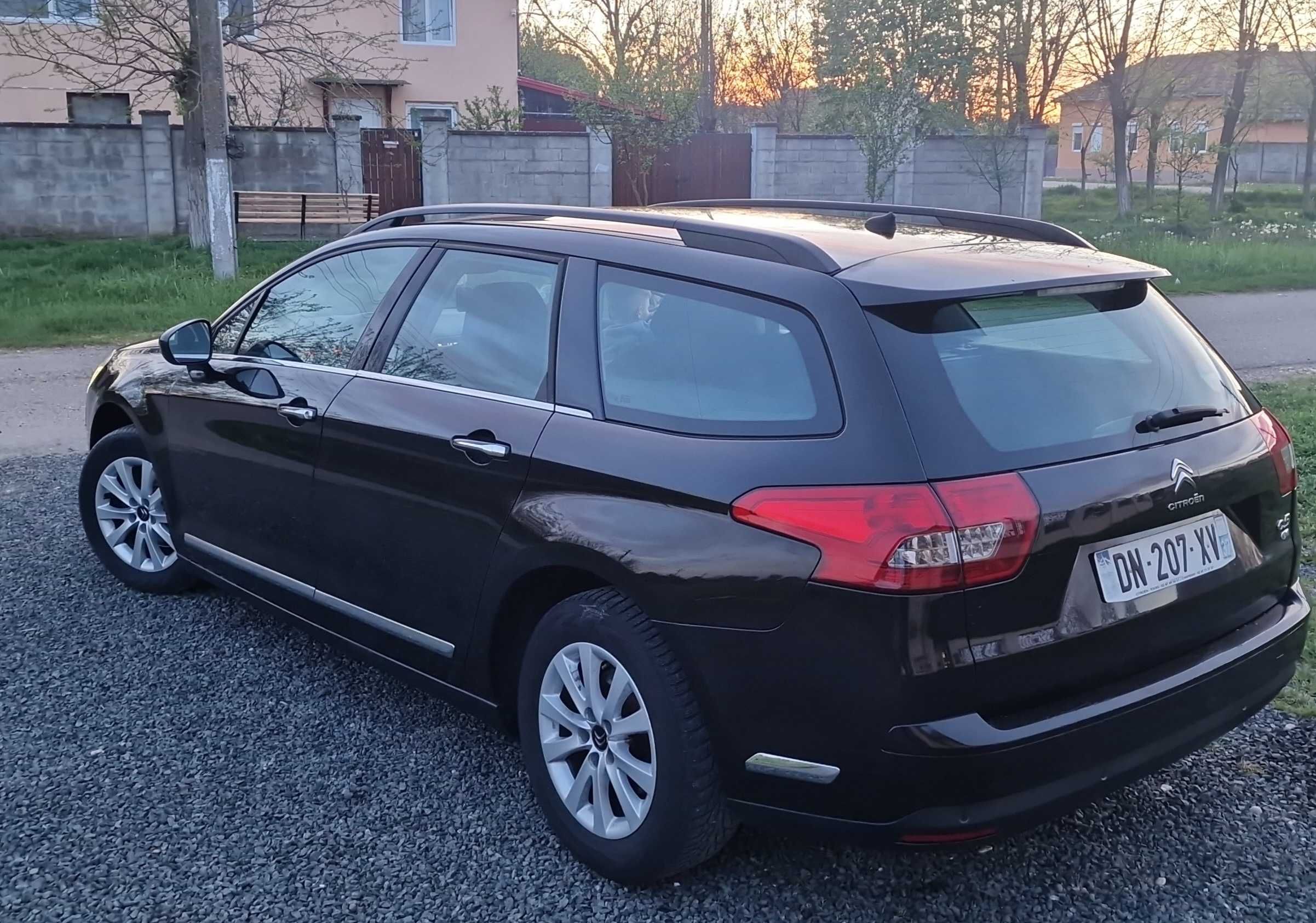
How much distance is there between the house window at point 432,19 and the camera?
Result: 93.9ft

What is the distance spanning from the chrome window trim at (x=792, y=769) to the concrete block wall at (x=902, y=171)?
77.3 feet

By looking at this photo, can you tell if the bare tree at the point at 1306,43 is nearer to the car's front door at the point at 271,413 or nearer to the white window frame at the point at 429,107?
the white window frame at the point at 429,107

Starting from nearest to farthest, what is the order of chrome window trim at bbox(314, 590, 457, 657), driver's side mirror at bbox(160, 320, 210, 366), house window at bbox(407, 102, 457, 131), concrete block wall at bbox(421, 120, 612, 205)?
1. chrome window trim at bbox(314, 590, 457, 657)
2. driver's side mirror at bbox(160, 320, 210, 366)
3. concrete block wall at bbox(421, 120, 612, 205)
4. house window at bbox(407, 102, 457, 131)

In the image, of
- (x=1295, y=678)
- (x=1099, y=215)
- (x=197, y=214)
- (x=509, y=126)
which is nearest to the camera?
(x=1295, y=678)

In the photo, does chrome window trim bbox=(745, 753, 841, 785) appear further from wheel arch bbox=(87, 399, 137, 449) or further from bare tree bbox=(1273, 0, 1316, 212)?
bare tree bbox=(1273, 0, 1316, 212)

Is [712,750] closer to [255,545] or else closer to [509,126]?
[255,545]

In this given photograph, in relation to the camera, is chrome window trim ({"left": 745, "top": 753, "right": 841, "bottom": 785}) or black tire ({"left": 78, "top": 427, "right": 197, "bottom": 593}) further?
black tire ({"left": 78, "top": 427, "right": 197, "bottom": 593})

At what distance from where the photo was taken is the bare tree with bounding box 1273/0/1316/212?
3184cm

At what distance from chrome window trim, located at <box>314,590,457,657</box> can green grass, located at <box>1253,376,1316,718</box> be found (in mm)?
2742

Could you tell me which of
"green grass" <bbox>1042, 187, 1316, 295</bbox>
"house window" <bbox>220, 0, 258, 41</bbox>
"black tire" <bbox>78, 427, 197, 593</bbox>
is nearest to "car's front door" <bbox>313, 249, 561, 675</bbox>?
"black tire" <bbox>78, 427, 197, 593</bbox>

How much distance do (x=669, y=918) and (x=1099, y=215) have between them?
1272 inches

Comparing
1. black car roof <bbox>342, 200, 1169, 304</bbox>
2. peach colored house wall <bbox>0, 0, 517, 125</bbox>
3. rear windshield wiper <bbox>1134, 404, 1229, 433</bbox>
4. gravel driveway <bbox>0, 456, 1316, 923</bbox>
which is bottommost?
gravel driveway <bbox>0, 456, 1316, 923</bbox>

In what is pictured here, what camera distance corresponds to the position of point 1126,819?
3348 mm

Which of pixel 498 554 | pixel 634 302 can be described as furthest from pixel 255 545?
pixel 634 302
